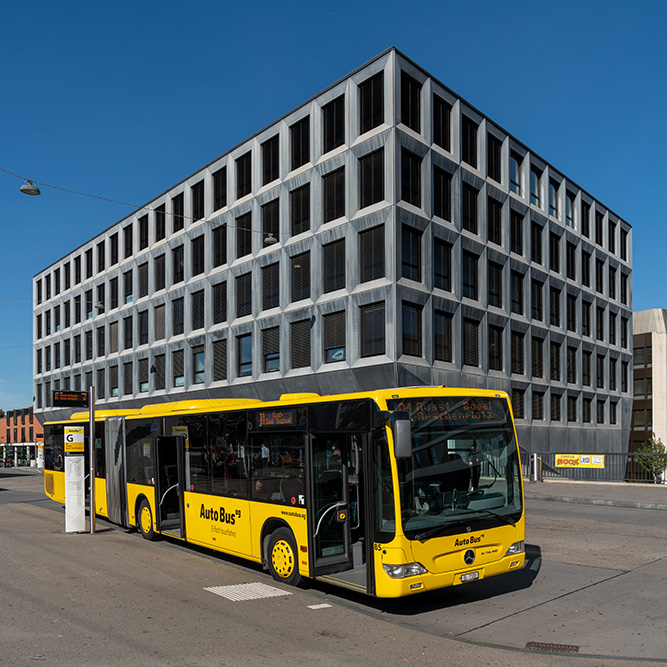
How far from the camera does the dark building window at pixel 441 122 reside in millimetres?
32031

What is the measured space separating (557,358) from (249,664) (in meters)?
37.4

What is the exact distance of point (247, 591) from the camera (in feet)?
33.0

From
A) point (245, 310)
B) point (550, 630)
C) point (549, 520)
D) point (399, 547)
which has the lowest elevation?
point (549, 520)

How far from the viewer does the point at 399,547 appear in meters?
8.38

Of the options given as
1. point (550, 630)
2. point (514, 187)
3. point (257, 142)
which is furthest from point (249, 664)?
point (514, 187)

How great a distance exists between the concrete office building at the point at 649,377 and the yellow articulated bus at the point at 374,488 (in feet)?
202

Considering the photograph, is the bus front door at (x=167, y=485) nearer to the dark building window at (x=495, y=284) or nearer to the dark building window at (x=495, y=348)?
the dark building window at (x=495, y=348)

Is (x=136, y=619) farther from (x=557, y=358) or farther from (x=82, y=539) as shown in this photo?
(x=557, y=358)

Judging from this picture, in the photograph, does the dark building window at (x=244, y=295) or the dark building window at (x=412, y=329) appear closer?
the dark building window at (x=412, y=329)

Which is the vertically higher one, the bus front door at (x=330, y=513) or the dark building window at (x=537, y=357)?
the dark building window at (x=537, y=357)

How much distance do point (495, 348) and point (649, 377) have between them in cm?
4057

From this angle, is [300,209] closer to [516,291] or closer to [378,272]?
[378,272]

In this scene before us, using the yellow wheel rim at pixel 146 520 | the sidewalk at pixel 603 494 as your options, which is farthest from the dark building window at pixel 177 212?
the yellow wheel rim at pixel 146 520

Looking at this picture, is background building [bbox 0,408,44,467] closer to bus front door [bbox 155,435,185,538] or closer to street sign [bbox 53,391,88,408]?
street sign [bbox 53,391,88,408]
